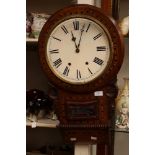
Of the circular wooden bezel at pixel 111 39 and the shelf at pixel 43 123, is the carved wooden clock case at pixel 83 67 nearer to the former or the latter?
the circular wooden bezel at pixel 111 39

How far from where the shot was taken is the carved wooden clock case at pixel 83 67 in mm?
1356

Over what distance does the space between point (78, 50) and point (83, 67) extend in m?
0.08

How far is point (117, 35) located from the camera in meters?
1.33

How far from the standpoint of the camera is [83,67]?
1.40m

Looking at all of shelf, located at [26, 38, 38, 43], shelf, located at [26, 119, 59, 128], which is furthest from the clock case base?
shelf, located at [26, 38, 38, 43]

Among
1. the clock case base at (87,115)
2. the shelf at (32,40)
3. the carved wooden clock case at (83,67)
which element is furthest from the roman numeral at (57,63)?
the shelf at (32,40)

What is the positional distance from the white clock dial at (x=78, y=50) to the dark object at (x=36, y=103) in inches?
13.4

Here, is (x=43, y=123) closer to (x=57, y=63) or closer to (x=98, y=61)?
(x=57, y=63)

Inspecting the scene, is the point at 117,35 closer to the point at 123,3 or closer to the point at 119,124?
the point at 119,124

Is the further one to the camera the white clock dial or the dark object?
the dark object

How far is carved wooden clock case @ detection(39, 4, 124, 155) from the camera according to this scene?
4.45ft

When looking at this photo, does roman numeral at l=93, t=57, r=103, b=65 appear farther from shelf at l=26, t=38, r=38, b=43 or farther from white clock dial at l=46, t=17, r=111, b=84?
shelf at l=26, t=38, r=38, b=43
